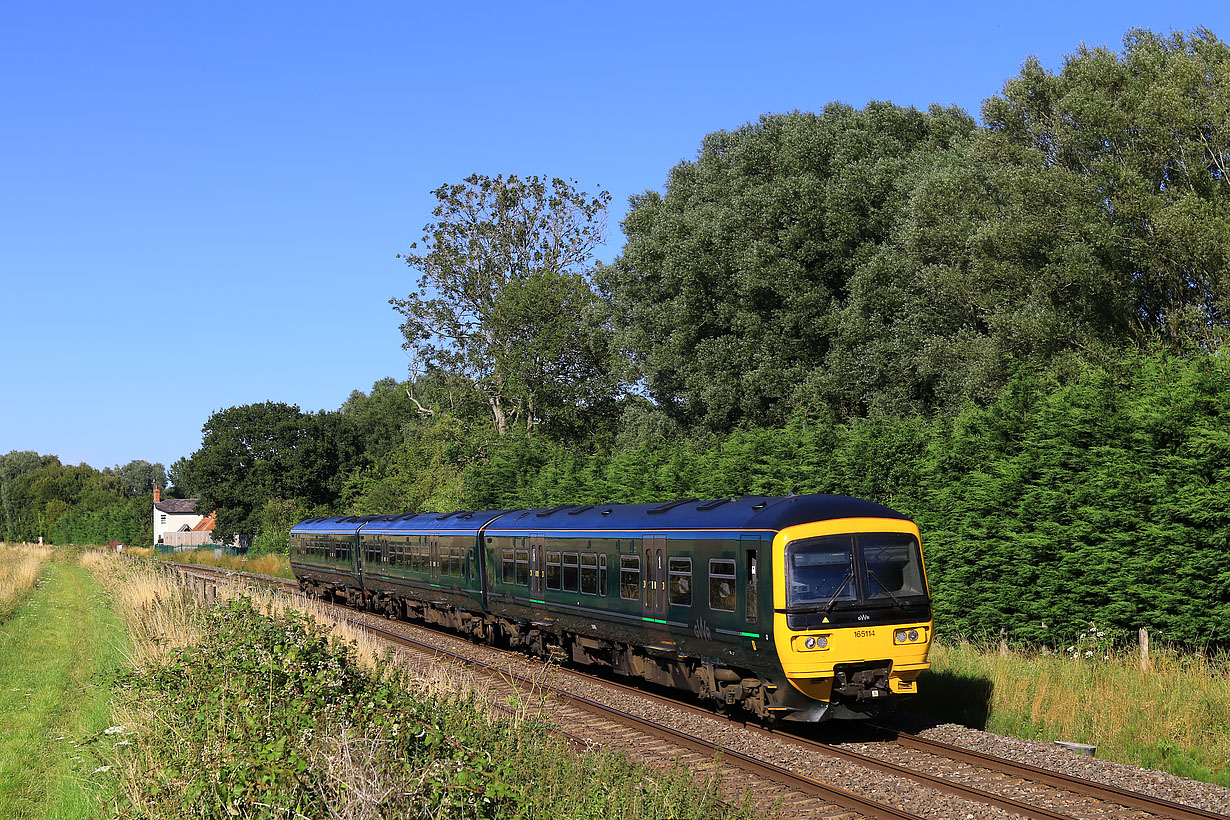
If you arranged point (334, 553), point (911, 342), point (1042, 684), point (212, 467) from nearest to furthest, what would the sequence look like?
1. point (1042, 684)
2. point (911, 342)
3. point (334, 553)
4. point (212, 467)

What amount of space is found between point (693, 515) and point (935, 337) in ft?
57.3

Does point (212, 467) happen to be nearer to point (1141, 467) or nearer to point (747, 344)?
point (747, 344)

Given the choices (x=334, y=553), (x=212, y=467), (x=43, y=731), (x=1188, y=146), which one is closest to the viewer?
(x=43, y=731)

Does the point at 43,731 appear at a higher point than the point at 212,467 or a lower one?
lower

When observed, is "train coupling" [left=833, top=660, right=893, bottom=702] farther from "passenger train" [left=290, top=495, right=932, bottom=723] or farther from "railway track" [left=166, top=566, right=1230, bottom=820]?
"railway track" [left=166, top=566, right=1230, bottom=820]

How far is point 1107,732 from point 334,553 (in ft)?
104

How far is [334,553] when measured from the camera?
4006cm

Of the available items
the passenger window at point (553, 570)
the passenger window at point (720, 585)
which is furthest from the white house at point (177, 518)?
the passenger window at point (720, 585)

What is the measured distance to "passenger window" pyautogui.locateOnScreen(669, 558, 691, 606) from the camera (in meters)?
15.6

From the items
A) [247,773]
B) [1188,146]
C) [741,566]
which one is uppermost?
[1188,146]

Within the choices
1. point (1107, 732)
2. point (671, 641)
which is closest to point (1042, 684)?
point (1107, 732)

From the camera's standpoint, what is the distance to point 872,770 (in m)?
11.8

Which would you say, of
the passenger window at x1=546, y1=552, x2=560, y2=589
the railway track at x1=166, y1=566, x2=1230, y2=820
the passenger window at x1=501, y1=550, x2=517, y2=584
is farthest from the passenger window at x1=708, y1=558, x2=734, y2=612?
the passenger window at x1=501, y1=550, x2=517, y2=584

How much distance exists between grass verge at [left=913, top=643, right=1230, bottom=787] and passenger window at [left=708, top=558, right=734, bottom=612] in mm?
3450
